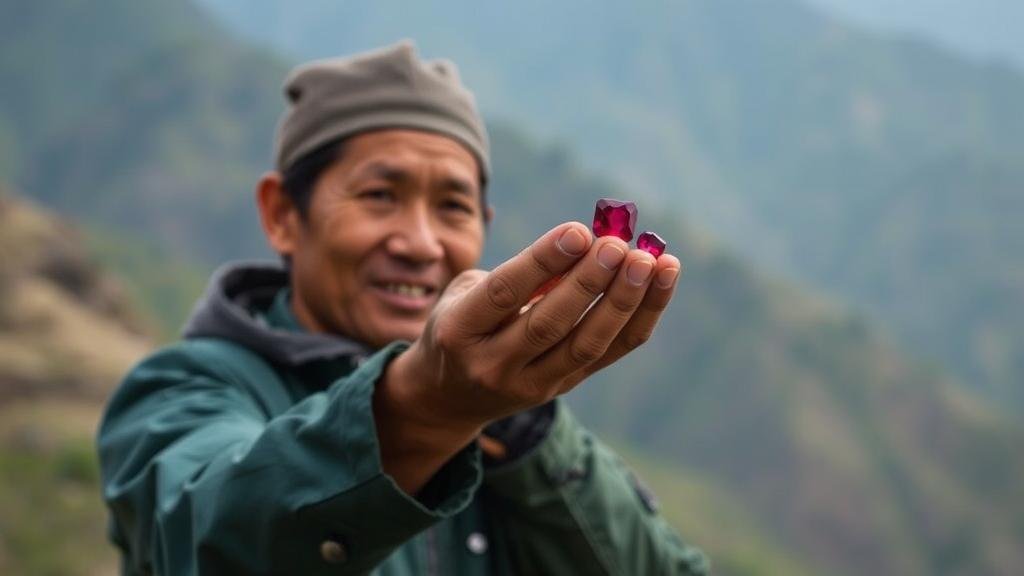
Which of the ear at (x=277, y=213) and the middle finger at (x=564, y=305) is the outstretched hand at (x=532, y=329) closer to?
the middle finger at (x=564, y=305)

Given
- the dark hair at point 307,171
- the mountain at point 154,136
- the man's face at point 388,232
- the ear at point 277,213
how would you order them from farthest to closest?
the mountain at point 154,136, the ear at point 277,213, the dark hair at point 307,171, the man's face at point 388,232

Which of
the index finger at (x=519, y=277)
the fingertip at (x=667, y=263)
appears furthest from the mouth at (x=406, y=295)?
the fingertip at (x=667, y=263)

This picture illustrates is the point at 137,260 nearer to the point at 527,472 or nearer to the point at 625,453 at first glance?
the point at 625,453

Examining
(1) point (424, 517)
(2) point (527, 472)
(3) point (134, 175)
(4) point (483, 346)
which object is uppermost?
(4) point (483, 346)

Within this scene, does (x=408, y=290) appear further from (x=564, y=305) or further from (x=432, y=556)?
(x=564, y=305)

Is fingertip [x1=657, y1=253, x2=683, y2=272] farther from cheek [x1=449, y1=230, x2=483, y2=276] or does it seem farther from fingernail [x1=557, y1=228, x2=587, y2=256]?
cheek [x1=449, y1=230, x2=483, y2=276]

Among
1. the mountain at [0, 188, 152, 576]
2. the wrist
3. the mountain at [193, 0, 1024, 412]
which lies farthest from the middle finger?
the mountain at [193, 0, 1024, 412]

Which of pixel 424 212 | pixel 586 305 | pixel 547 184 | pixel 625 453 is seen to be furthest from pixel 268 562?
pixel 547 184
